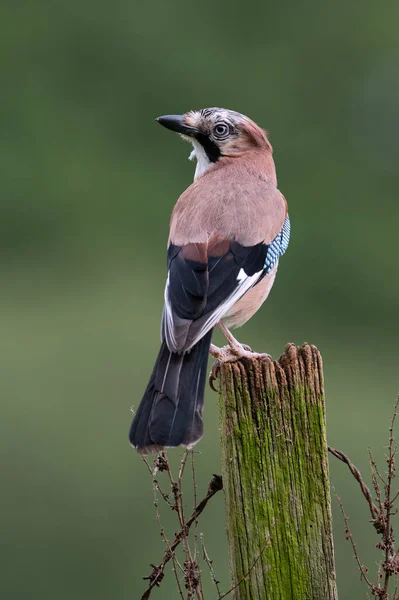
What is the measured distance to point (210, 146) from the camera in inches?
251

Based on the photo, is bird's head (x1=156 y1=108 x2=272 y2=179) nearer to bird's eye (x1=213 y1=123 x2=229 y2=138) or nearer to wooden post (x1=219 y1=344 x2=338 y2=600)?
bird's eye (x1=213 y1=123 x2=229 y2=138)

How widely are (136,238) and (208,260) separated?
15.3 meters

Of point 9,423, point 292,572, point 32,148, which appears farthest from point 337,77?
point 292,572

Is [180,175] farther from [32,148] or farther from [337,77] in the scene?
[337,77]

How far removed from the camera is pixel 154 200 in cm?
2166

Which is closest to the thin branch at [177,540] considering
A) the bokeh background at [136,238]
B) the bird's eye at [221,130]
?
the bird's eye at [221,130]

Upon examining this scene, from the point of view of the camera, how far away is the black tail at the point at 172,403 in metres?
4.37

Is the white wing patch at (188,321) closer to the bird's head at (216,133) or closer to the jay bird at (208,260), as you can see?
the jay bird at (208,260)

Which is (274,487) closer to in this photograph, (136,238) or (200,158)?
(200,158)

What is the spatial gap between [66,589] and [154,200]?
12144mm

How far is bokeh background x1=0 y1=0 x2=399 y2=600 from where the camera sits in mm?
11352

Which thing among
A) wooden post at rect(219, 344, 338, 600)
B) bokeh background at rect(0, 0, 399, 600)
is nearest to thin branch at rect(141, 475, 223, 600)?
wooden post at rect(219, 344, 338, 600)

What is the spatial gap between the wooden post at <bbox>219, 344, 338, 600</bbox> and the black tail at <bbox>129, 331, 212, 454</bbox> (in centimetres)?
25

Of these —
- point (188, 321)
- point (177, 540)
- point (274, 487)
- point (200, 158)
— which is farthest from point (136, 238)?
point (274, 487)
